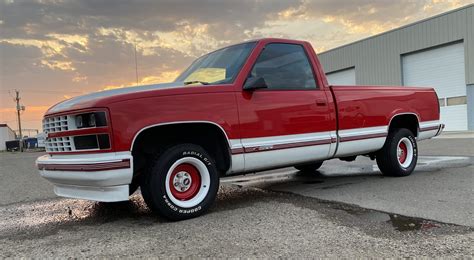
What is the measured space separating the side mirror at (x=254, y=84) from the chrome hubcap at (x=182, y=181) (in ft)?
4.03

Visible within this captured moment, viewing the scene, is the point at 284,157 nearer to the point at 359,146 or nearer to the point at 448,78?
the point at 359,146

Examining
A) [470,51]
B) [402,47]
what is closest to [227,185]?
[470,51]

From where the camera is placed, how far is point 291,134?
5539 millimetres

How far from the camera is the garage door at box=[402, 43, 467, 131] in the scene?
25031 mm

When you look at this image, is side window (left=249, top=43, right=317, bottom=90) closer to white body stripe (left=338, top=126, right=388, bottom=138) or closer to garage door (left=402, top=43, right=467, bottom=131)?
white body stripe (left=338, top=126, right=388, bottom=138)

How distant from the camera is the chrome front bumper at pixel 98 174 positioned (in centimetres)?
428

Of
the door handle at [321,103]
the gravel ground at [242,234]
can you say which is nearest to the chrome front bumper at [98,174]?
the gravel ground at [242,234]

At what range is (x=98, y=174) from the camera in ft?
14.0

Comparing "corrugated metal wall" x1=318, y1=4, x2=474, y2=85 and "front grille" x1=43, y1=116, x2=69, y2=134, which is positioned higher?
"corrugated metal wall" x1=318, y1=4, x2=474, y2=85

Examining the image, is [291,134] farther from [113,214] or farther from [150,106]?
[113,214]

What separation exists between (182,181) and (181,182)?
2cm

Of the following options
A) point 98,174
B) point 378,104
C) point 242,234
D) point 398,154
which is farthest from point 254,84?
point 398,154

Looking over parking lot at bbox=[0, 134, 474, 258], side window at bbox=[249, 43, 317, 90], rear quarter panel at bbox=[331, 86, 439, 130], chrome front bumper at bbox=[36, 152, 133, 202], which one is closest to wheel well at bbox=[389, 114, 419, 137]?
rear quarter panel at bbox=[331, 86, 439, 130]

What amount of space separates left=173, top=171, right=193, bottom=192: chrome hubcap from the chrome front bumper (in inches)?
20.7
